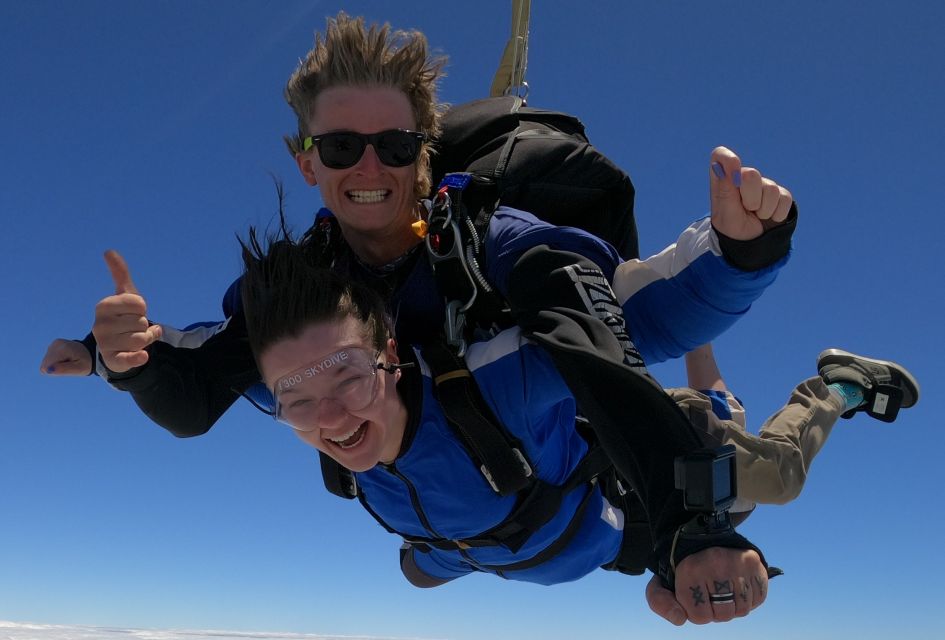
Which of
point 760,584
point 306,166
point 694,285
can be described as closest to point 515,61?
point 306,166

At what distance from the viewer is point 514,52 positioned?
10.9 feet

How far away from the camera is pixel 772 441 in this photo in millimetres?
2652

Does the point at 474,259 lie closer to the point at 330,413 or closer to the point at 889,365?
the point at 330,413

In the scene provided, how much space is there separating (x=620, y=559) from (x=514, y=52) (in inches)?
85.5

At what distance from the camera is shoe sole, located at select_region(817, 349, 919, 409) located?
3025 mm

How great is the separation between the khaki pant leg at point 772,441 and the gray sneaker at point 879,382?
0.66 ft

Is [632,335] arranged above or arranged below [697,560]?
above

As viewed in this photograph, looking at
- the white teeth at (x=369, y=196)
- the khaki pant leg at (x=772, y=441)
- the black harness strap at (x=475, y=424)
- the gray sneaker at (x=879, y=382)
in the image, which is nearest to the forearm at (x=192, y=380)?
the white teeth at (x=369, y=196)

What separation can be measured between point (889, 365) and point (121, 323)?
2.82m

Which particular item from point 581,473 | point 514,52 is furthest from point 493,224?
point 514,52

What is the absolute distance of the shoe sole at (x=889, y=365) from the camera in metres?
3.03

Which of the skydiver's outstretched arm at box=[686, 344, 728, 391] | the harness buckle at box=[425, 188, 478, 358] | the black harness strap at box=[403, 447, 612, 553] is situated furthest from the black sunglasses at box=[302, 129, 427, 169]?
the skydiver's outstretched arm at box=[686, 344, 728, 391]

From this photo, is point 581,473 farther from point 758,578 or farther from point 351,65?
point 351,65

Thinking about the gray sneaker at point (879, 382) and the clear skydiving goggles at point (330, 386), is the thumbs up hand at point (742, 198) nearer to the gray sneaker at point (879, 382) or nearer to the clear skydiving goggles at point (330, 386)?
the clear skydiving goggles at point (330, 386)
